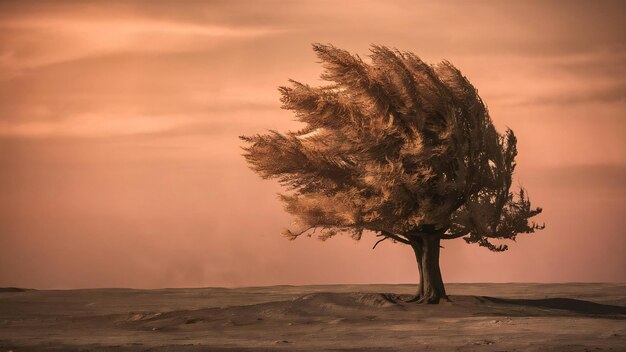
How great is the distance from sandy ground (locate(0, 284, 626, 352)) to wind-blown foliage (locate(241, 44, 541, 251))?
244cm

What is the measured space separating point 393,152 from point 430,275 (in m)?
4.09

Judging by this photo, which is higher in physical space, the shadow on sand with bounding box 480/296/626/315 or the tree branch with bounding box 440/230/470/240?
the tree branch with bounding box 440/230/470/240

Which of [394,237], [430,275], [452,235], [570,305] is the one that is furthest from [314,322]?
[570,305]

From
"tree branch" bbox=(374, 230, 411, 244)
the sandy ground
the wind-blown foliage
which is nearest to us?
the sandy ground

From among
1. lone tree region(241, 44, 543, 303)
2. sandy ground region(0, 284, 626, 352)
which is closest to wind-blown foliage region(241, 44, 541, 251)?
lone tree region(241, 44, 543, 303)

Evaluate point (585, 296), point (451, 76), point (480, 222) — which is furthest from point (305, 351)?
point (585, 296)

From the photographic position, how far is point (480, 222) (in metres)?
27.7

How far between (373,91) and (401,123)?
123cm

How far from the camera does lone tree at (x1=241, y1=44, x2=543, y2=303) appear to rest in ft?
90.9

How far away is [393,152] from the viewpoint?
27938 millimetres

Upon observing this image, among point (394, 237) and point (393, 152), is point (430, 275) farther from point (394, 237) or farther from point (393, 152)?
point (393, 152)

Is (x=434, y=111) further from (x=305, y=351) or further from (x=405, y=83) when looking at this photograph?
(x=305, y=351)

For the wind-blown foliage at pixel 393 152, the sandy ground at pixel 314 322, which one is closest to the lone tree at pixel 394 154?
the wind-blown foliage at pixel 393 152

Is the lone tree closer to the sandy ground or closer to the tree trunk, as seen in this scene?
the tree trunk
